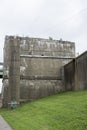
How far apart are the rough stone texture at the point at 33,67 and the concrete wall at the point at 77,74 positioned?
4.45 feet

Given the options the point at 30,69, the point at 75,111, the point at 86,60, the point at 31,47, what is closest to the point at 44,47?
the point at 31,47

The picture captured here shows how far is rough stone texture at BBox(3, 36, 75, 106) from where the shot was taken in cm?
2195

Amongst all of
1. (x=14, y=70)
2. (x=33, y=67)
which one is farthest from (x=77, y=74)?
(x=14, y=70)

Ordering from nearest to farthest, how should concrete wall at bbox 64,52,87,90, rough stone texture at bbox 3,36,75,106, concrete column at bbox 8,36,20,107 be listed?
1. concrete wall at bbox 64,52,87,90
2. concrete column at bbox 8,36,20,107
3. rough stone texture at bbox 3,36,75,106

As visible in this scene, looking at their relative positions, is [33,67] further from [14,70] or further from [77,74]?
[77,74]

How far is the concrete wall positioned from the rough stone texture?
1.36 metres

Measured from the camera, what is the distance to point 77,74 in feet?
68.6

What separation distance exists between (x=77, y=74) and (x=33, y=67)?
4954 millimetres

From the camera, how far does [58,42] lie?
86.2ft

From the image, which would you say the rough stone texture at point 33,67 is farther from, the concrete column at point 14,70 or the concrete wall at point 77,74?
the concrete wall at point 77,74

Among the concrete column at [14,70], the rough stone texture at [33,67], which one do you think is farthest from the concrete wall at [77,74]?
the concrete column at [14,70]

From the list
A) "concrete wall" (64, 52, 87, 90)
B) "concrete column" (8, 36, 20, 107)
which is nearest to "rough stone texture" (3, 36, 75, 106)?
"concrete column" (8, 36, 20, 107)

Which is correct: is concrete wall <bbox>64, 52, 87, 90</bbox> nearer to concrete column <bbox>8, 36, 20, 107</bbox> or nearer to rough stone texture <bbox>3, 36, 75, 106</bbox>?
rough stone texture <bbox>3, 36, 75, 106</bbox>

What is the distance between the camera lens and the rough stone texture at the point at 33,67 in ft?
72.0
